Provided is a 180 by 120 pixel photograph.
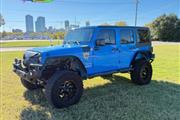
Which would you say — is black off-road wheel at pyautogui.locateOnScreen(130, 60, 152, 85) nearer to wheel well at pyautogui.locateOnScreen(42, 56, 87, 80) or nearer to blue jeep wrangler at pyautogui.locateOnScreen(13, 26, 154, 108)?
blue jeep wrangler at pyautogui.locateOnScreen(13, 26, 154, 108)

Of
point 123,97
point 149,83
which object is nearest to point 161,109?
point 123,97

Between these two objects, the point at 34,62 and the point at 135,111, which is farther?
the point at 34,62

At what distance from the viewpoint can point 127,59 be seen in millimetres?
7320

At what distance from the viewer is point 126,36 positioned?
730cm

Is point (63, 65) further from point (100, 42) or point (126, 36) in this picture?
A: point (126, 36)

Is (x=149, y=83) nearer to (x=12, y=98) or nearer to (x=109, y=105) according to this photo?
(x=109, y=105)

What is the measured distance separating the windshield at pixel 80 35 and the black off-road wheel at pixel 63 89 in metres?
1.19

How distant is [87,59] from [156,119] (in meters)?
2.29

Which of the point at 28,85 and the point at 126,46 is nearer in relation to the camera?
the point at 28,85

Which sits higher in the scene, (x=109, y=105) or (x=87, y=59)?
(x=87, y=59)

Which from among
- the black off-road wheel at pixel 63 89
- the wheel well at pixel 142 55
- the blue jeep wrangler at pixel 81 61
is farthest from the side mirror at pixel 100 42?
the wheel well at pixel 142 55

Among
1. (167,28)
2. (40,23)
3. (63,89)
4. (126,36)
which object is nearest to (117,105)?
(63,89)

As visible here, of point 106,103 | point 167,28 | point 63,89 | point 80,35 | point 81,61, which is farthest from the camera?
point 167,28

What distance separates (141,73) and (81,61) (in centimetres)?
257
